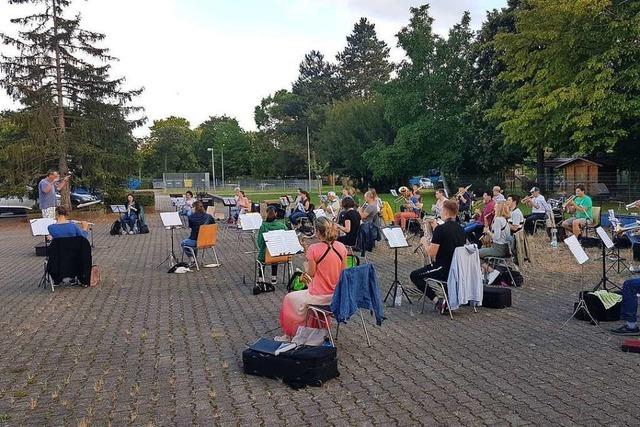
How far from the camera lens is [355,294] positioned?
591 cm

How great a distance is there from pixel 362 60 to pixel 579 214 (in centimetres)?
7258

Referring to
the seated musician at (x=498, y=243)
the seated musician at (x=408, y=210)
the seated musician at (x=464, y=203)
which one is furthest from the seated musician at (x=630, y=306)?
the seated musician at (x=464, y=203)

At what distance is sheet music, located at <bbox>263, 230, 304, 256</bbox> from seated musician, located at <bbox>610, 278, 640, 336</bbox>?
14.5 ft

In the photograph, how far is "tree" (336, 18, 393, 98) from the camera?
82938 mm

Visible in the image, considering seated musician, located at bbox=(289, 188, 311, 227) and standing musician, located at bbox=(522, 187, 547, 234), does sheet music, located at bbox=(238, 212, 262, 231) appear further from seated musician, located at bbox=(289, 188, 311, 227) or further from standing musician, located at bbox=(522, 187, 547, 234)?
standing musician, located at bbox=(522, 187, 547, 234)

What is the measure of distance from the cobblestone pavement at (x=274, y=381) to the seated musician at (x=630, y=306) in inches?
10.6

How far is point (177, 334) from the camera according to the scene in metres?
6.98

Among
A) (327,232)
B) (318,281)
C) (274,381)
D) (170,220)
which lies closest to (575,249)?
(327,232)

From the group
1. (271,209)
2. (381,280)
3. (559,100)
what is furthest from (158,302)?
(559,100)

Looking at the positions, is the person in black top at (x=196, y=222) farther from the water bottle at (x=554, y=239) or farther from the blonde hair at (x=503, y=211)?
the water bottle at (x=554, y=239)

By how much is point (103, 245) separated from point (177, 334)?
37.5 feet

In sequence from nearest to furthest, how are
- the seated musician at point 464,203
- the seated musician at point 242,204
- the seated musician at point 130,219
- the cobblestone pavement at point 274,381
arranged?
the cobblestone pavement at point 274,381 < the seated musician at point 464,203 < the seated musician at point 242,204 < the seated musician at point 130,219

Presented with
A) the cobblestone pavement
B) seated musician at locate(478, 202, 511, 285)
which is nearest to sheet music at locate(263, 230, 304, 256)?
the cobblestone pavement

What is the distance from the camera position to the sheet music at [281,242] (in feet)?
28.3
